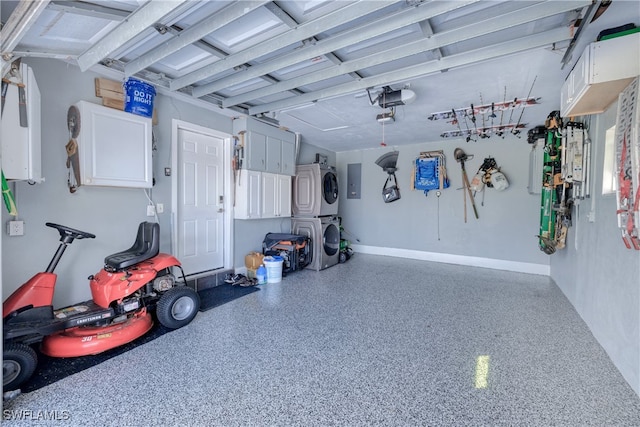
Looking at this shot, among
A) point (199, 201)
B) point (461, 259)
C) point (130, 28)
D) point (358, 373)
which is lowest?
point (358, 373)

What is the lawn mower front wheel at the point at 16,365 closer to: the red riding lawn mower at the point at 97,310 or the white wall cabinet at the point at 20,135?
the red riding lawn mower at the point at 97,310

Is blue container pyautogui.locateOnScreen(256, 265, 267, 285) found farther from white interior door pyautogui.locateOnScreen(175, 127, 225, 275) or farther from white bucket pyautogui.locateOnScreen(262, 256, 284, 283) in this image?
white interior door pyautogui.locateOnScreen(175, 127, 225, 275)

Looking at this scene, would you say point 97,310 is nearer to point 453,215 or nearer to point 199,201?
point 199,201

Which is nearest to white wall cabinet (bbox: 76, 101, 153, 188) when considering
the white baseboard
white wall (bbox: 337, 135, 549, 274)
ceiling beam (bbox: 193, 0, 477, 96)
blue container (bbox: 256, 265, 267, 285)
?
ceiling beam (bbox: 193, 0, 477, 96)

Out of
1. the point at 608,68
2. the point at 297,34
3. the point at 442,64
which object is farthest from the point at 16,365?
the point at 608,68

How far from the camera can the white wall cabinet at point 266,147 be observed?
432cm

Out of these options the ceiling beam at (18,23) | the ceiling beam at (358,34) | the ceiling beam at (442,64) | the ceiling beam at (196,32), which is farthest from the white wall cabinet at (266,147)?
the ceiling beam at (18,23)

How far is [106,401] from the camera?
1.80 metres

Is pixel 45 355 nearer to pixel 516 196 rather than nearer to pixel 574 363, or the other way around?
pixel 574 363

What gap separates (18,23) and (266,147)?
316 centimetres

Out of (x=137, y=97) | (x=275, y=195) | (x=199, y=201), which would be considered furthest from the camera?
(x=275, y=195)

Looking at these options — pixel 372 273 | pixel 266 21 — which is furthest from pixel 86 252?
pixel 372 273

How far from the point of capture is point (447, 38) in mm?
2209

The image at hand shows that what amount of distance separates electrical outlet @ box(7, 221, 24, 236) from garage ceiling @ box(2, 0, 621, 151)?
137cm
